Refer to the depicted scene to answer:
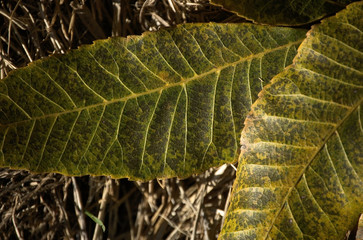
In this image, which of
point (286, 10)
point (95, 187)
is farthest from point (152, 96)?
point (95, 187)

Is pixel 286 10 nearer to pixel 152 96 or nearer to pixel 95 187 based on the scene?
pixel 152 96

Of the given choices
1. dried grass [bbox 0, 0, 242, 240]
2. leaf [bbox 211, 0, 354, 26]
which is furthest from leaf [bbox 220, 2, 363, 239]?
dried grass [bbox 0, 0, 242, 240]

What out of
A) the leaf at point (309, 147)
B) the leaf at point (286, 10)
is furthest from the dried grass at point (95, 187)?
the leaf at point (309, 147)

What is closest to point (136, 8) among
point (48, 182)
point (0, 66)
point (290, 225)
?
point (0, 66)

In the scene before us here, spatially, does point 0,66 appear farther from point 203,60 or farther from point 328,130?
point 328,130

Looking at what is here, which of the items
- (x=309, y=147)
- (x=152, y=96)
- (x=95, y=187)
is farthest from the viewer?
(x=95, y=187)

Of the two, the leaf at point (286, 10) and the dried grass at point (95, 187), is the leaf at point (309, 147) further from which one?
the dried grass at point (95, 187)
